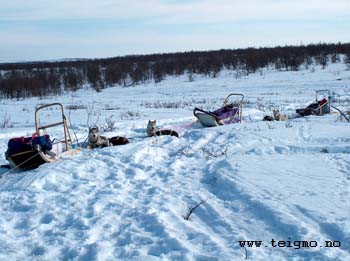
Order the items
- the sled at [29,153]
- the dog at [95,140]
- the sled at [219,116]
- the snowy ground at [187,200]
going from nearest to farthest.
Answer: the snowy ground at [187,200] < the sled at [29,153] < the dog at [95,140] < the sled at [219,116]

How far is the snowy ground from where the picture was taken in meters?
3.76

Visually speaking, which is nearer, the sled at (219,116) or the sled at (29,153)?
the sled at (29,153)

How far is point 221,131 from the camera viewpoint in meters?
8.87

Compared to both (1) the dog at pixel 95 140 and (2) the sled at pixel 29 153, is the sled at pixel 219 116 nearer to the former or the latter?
(1) the dog at pixel 95 140

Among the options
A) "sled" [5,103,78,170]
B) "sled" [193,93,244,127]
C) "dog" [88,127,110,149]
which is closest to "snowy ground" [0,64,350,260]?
"sled" [5,103,78,170]

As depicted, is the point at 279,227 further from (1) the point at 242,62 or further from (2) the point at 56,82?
(1) the point at 242,62

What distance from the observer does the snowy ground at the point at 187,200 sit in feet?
12.3

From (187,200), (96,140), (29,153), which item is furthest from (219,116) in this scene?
(187,200)

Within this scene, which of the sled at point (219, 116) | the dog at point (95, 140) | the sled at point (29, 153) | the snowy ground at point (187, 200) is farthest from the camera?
the sled at point (219, 116)

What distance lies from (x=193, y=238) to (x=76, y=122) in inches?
359

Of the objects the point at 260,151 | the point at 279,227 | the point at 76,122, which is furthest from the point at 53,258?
the point at 76,122

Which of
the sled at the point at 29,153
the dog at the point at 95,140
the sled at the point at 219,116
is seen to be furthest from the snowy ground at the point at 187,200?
the sled at the point at 219,116

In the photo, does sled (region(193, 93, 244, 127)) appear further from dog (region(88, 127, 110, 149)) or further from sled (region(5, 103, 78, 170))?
sled (region(5, 103, 78, 170))

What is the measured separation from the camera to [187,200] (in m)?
4.90
